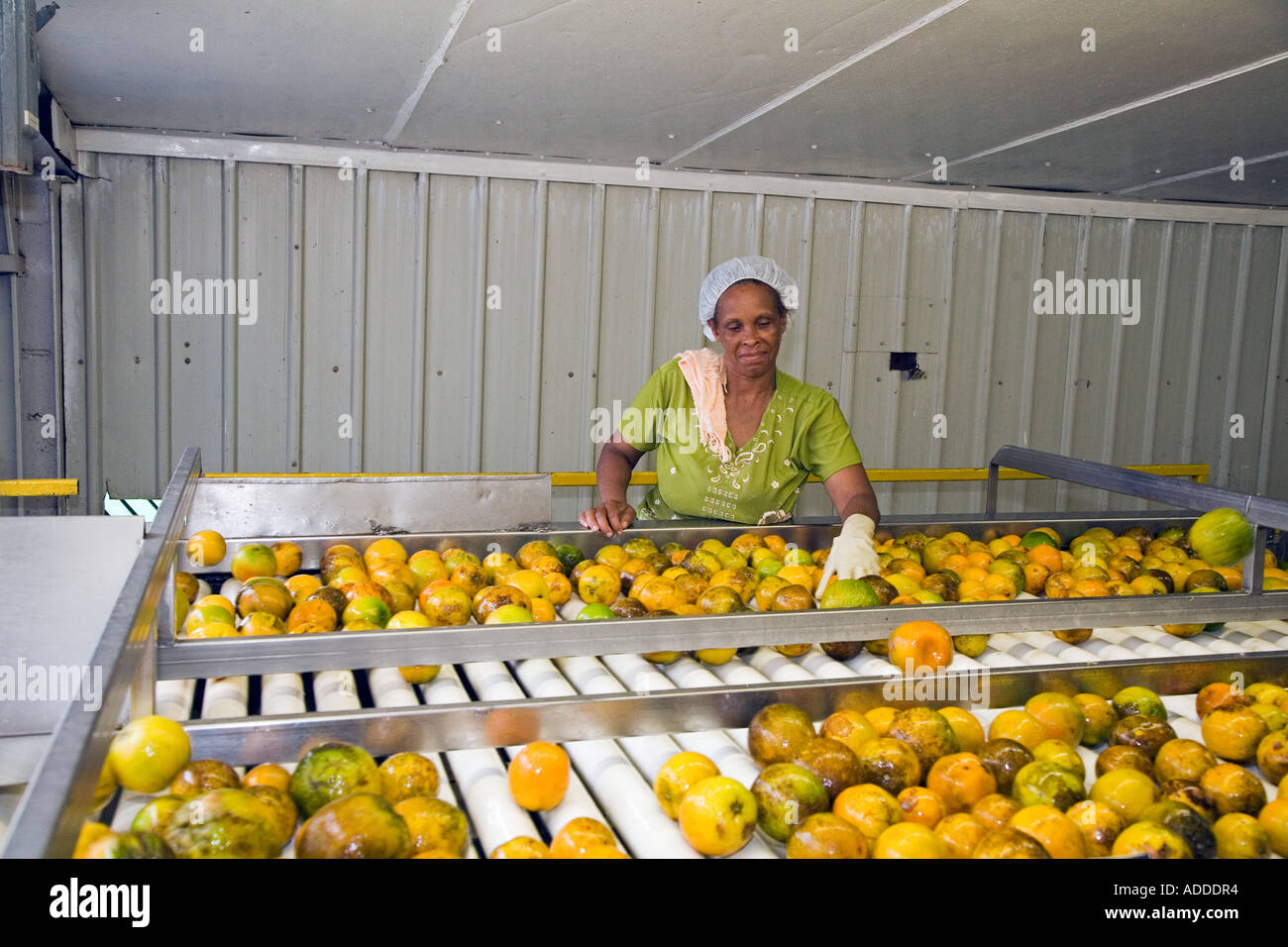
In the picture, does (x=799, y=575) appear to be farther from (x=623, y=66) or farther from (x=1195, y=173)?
(x=1195, y=173)

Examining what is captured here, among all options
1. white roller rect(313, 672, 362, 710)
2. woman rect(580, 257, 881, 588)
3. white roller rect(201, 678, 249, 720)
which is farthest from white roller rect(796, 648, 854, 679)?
woman rect(580, 257, 881, 588)

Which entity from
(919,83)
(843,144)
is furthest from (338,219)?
(919,83)

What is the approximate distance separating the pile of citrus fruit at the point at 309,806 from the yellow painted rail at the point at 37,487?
416 cm

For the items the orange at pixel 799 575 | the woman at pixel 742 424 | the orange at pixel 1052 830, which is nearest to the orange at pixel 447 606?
the orange at pixel 799 575

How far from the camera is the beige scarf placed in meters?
4.24

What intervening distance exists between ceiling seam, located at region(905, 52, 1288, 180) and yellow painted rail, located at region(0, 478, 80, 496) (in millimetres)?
5358

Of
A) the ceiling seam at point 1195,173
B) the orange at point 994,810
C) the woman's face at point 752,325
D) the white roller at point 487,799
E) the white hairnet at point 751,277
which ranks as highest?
the ceiling seam at point 1195,173

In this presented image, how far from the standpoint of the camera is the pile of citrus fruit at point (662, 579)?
252cm

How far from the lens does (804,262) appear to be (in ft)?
22.3

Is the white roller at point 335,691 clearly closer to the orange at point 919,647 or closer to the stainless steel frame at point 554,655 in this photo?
the stainless steel frame at point 554,655

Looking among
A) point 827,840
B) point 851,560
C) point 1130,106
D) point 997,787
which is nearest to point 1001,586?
point 851,560

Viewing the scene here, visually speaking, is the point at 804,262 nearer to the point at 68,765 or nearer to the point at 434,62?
the point at 434,62

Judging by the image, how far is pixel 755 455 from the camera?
4.24 m

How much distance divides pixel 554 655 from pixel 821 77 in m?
3.29
